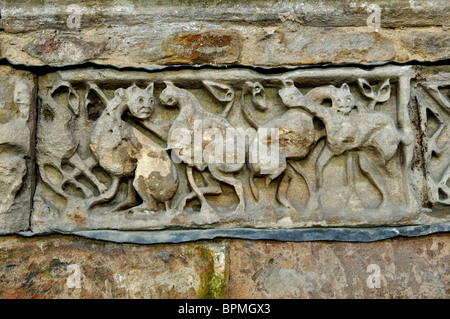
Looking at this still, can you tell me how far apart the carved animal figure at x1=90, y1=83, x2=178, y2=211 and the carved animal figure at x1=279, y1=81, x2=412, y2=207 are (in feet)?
2.55

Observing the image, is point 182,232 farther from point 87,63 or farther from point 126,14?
point 126,14

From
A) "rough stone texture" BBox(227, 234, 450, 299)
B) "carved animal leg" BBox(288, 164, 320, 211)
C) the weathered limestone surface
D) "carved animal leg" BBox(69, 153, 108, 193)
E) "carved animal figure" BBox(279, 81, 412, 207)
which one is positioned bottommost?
"rough stone texture" BBox(227, 234, 450, 299)

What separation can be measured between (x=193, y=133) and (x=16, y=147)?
96cm

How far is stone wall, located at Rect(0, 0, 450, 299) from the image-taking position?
2.44 m

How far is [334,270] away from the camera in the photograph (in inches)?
96.4

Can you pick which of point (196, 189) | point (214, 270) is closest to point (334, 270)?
point (214, 270)

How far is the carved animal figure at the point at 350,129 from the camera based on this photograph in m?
2.62

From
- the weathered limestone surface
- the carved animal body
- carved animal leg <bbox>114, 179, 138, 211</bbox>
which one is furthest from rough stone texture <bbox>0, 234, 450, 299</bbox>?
the weathered limestone surface

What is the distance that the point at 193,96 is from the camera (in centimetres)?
266

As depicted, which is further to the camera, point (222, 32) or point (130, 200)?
point (222, 32)

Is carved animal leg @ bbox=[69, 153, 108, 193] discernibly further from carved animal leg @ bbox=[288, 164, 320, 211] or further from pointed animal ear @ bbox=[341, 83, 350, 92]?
pointed animal ear @ bbox=[341, 83, 350, 92]

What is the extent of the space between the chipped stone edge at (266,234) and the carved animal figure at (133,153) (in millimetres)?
172

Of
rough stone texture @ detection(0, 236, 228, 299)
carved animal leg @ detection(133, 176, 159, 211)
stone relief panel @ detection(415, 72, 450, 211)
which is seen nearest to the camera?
rough stone texture @ detection(0, 236, 228, 299)

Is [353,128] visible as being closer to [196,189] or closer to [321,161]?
[321,161]
